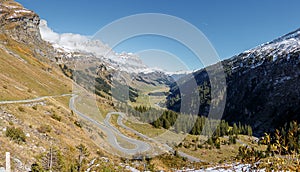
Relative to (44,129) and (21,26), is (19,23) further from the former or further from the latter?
(44,129)

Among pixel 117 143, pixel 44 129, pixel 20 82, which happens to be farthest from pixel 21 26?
pixel 44 129

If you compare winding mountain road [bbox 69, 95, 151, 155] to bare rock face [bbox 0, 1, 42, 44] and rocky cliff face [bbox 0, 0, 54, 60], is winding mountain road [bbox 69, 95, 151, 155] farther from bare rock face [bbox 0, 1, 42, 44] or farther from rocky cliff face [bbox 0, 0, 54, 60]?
bare rock face [bbox 0, 1, 42, 44]

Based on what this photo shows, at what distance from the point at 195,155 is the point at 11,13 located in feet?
486

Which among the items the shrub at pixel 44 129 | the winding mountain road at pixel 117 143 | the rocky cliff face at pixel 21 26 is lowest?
the winding mountain road at pixel 117 143

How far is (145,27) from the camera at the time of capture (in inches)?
979

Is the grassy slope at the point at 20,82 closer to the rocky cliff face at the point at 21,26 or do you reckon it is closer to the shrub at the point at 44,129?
the shrub at the point at 44,129

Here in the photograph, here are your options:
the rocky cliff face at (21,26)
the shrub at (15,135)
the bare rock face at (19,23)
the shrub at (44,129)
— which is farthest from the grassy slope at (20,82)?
the bare rock face at (19,23)

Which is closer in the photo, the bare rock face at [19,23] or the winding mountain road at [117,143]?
the winding mountain road at [117,143]

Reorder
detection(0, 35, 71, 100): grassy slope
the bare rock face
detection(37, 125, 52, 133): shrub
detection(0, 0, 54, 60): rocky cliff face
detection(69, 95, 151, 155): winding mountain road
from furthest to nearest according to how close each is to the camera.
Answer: the bare rock face < detection(0, 0, 54, 60): rocky cliff face < detection(69, 95, 151, 155): winding mountain road < detection(0, 35, 71, 100): grassy slope < detection(37, 125, 52, 133): shrub

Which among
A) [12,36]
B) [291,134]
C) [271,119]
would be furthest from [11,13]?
[271,119]

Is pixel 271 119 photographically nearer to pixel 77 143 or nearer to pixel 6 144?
pixel 77 143

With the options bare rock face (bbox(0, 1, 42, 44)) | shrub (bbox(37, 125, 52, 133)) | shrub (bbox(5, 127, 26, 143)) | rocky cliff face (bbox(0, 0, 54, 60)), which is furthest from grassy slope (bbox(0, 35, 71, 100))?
bare rock face (bbox(0, 1, 42, 44))

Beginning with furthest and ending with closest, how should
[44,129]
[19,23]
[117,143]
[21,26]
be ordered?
[19,23], [21,26], [117,143], [44,129]

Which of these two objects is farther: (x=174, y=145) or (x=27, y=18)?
(x=27, y=18)
